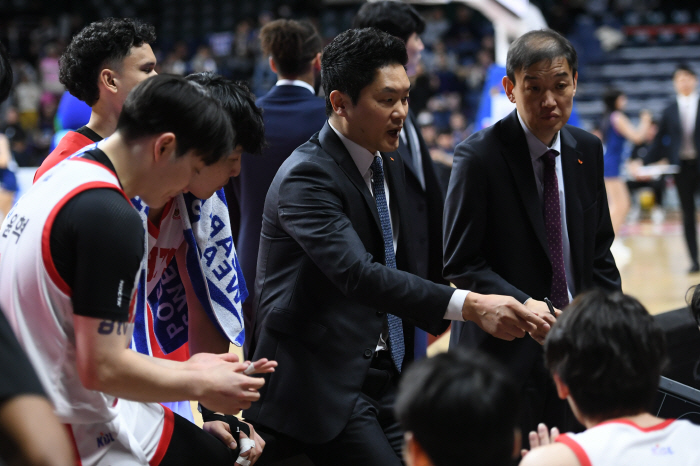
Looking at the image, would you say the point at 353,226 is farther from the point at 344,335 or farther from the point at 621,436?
the point at 621,436

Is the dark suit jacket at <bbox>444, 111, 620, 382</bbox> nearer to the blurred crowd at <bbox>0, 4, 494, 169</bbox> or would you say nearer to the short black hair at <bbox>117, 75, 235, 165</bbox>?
the short black hair at <bbox>117, 75, 235, 165</bbox>

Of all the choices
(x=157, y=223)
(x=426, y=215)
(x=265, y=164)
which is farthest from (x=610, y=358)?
(x=265, y=164)

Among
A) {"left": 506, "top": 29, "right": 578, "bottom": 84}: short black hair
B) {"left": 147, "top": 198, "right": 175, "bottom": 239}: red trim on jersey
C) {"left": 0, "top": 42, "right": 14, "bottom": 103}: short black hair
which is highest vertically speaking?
{"left": 506, "top": 29, "right": 578, "bottom": 84}: short black hair

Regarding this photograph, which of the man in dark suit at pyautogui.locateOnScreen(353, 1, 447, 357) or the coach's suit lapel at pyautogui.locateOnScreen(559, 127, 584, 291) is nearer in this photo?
the coach's suit lapel at pyautogui.locateOnScreen(559, 127, 584, 291)

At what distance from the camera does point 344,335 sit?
2.20 meters

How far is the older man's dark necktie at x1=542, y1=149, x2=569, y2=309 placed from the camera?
8.21ft

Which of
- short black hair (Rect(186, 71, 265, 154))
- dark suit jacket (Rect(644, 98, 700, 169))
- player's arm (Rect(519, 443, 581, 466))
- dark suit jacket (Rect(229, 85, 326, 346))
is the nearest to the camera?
player's arm (Rect(519, 443, 581, 466))

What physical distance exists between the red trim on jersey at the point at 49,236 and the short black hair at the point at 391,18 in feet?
7.32

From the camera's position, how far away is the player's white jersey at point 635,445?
1.46 m

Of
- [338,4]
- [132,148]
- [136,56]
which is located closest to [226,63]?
[338,4]

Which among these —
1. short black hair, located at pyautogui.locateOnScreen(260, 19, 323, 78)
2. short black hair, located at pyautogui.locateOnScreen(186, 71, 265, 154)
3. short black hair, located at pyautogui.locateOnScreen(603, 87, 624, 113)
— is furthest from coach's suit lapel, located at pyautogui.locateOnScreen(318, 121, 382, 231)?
short black hair, located at pyautogui.locateOnScreen(603, 87, 624, 113)

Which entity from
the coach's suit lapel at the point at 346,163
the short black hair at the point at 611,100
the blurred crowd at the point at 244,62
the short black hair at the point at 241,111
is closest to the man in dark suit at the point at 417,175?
the coach's suit lapel at the point at 346,163

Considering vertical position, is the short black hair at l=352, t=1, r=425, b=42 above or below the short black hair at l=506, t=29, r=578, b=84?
above

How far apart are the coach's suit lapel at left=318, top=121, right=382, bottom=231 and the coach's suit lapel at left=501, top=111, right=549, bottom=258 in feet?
1.61
